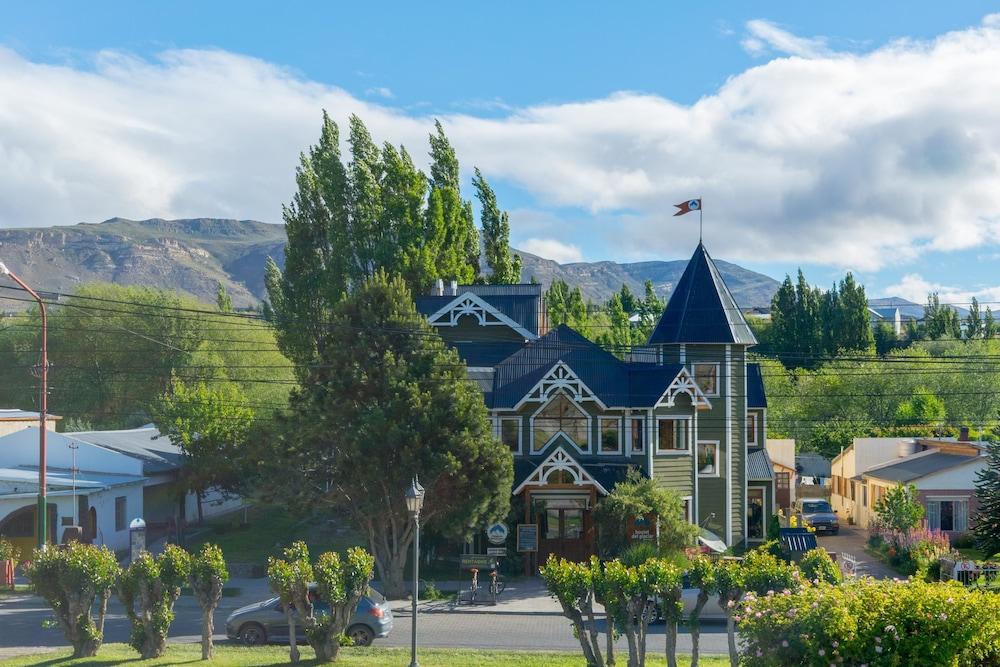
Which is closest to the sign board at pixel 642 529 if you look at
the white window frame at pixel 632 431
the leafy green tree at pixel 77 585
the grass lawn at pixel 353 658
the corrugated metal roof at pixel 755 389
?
the white window frame at pixel 632 431

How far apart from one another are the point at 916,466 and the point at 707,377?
12.5m

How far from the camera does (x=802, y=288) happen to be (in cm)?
10012

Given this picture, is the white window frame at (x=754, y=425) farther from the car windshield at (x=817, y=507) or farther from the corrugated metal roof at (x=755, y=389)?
the car windshield at (x=817, y=507)

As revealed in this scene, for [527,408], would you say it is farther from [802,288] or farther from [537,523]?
[802,288]

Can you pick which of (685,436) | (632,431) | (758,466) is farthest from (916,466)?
(632,431)

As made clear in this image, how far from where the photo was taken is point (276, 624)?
2588 cm

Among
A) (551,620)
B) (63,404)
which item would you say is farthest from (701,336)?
(63,404)

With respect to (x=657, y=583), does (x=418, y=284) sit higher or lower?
higher

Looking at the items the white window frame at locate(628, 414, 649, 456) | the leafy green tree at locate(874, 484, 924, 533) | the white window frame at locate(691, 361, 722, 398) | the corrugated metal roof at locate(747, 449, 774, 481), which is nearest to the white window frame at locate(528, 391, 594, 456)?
the white window frame at locate(628, 414, 649, 456)

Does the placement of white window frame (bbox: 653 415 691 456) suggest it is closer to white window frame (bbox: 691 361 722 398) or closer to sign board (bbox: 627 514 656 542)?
white window frame (bbox: 691 361 722 398)

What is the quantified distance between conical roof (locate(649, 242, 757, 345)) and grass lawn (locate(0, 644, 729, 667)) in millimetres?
20332

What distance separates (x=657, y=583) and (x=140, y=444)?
39478mm

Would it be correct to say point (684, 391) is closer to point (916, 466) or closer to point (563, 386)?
point (563, 386)

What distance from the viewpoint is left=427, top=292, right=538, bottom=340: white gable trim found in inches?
1714
